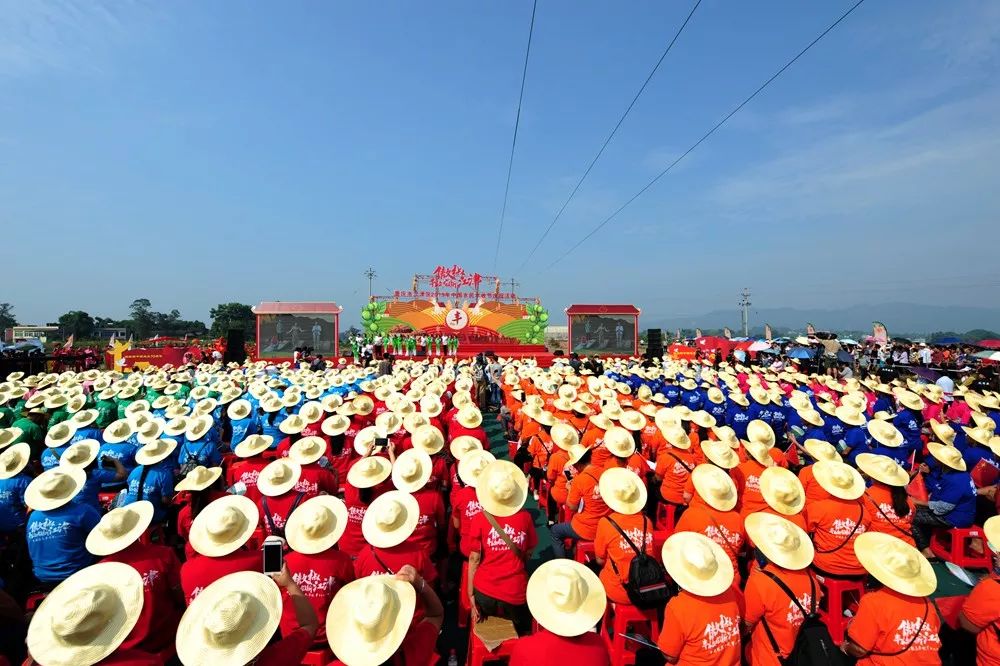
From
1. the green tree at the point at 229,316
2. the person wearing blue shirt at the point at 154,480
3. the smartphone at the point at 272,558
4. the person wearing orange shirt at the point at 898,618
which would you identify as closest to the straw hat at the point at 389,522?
the smartphone at the point at 272,558

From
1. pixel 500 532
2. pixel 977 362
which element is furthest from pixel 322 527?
pixel 977 362

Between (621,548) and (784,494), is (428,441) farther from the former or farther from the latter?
(784,494)

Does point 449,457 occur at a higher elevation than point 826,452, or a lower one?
lower

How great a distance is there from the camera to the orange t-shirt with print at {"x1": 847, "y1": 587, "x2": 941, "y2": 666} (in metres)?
2.73

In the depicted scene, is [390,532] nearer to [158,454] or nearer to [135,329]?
[158,454]

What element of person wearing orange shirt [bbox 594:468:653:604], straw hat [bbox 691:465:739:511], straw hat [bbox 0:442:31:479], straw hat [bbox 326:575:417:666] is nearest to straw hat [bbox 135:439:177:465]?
straw hat [bbox 0:442:31:479]

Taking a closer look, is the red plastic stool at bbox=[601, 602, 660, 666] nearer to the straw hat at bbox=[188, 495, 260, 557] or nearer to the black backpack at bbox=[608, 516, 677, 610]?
the black backpack at bbox=[608, 516, 677, 610]

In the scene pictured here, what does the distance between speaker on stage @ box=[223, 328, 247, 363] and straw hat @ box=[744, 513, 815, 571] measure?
2247 cm

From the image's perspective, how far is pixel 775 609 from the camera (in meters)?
3.13

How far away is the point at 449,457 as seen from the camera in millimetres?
6812

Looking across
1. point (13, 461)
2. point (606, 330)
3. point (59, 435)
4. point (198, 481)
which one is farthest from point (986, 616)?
point (606, 330)

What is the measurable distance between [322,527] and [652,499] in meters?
4.52

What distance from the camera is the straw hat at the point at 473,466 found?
4652 mm

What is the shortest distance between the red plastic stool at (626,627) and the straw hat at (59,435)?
7.41m
